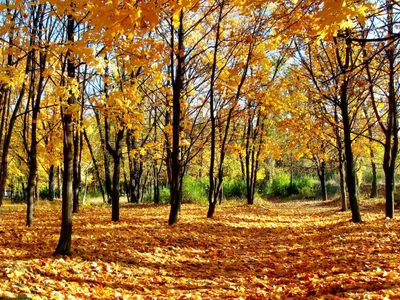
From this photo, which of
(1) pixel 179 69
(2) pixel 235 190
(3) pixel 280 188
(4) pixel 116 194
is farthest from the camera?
(3) pixel 280 188

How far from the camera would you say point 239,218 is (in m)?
11.9

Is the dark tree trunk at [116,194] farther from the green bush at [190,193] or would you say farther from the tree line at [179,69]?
the green bush at [190,193]

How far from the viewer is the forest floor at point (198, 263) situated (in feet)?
13.8

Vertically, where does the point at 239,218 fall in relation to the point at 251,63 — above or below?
below

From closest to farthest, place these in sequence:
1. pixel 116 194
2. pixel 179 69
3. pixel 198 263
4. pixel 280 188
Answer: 1. pixel 198 263
2. pixel 179 69
3. pixel 116 194
4. pixel 280 188

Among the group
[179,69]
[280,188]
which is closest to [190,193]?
[179,69]

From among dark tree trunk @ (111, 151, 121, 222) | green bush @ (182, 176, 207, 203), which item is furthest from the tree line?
green bush @ (182, 176, 207, 203)

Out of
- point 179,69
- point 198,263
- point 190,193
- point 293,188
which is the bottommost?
point 198,263

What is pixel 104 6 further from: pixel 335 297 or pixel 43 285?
pixel 335 297

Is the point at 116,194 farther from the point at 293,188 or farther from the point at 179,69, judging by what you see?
the point at 293,188

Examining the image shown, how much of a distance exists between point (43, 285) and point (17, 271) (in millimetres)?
513

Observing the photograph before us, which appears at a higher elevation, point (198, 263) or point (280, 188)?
point (280, 188)

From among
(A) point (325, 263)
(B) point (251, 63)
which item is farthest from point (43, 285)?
(B) point (251, 63)

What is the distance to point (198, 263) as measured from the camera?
6324mm
